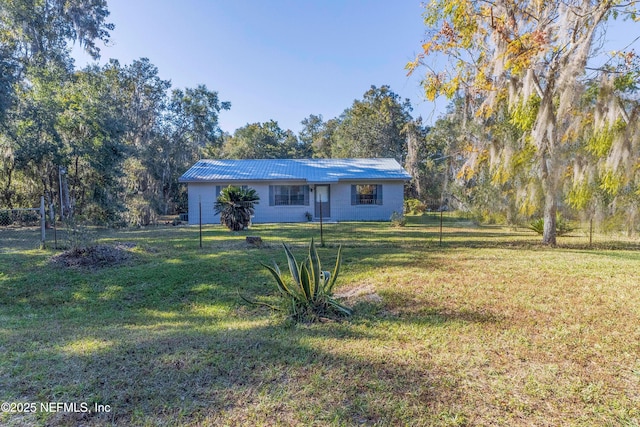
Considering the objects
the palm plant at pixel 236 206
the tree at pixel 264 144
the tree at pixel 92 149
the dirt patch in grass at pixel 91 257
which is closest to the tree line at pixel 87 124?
the tree at pixel 92 149

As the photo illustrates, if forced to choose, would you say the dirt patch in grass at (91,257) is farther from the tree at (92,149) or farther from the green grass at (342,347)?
the tree at (92,149)

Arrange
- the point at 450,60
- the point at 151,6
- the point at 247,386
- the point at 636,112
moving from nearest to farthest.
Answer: the point at 247,386 < the point at 636,112 < the point at 450,60 < the point at 151,6

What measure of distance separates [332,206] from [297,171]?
8.57ft

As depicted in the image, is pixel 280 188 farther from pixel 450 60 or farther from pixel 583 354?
pixel 583 354

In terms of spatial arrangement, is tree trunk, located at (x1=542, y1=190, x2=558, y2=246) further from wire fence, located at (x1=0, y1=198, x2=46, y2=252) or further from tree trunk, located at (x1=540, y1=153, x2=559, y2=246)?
wire fence, located at (x1=0, y1=198, x2=46, y2=252)

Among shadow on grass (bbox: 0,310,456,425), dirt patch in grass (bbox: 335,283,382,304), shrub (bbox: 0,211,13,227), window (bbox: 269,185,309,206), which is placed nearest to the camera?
shadow on grass (bbox: 0,310,456,425)

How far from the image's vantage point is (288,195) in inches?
688

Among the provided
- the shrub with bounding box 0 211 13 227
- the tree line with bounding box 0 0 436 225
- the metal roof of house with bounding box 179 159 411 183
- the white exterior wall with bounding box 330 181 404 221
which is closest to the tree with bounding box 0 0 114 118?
the tree line with bounding box 0 0 436 225

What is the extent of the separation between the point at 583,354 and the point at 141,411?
3.47 metres

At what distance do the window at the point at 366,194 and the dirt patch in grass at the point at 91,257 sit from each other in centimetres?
1181

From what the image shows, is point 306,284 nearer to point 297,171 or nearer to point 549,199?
point 549,199

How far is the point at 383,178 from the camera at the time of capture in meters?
17.1

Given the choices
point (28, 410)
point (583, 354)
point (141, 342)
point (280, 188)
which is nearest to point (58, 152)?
point (280, 188)

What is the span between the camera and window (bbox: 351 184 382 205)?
1764 centimetres
